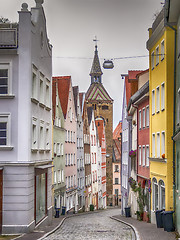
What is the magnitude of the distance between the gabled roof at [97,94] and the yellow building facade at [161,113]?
8132 centimetres

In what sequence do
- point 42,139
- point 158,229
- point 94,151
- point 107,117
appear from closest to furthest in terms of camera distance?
point 158,229, point 42,139, point 94,151, point 107,117

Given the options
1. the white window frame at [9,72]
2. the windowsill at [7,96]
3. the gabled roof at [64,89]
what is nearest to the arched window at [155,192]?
the windowsill at [7,96]

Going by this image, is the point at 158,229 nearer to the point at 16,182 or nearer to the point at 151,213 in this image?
the point at 151,213

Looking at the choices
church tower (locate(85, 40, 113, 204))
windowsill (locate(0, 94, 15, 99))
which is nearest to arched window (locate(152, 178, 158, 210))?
windowsill (locate(0, 94, 15, 99))

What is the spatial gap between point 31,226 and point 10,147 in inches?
151

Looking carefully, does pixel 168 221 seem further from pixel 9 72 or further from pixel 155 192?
pixel 9 72

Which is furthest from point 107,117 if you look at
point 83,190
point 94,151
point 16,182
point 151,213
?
point 16,182

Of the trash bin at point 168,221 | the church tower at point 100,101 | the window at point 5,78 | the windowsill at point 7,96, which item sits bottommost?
the trash bin at point 168,221

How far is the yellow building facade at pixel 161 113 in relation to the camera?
2412 cm

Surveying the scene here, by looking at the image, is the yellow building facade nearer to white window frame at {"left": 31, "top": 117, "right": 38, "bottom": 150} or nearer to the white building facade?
the white building facade

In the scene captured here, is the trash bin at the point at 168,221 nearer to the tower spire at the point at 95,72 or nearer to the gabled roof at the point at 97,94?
the gabled roof at the point at 97,94

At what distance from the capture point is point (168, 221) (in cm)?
2212

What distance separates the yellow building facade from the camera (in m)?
24.1

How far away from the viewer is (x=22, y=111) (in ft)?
73.5
